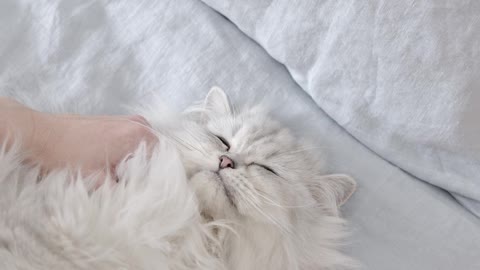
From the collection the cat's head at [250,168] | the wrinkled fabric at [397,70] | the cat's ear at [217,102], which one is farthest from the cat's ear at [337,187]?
the cat's ear at [217,102]

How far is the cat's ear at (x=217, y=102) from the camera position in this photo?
1.19 meters

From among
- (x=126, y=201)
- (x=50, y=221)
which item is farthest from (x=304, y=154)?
(x=50, y=221)

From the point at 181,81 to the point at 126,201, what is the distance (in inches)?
20.1

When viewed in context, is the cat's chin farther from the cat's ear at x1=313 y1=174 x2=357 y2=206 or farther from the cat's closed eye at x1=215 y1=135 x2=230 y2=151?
the cat's ear at x1=313 y1=174 x2=357 y2=206

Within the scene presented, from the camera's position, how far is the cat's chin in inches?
38.2

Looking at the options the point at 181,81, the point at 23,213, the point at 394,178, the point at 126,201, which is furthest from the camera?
the point at 181,81

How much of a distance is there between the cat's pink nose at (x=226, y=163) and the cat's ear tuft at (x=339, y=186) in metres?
0.25

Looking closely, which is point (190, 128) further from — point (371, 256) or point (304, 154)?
point (371, 256)

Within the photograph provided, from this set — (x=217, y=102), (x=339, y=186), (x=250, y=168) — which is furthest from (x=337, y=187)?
(x=217, y=102)

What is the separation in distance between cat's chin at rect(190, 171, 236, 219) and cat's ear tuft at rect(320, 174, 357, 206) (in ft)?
0.90

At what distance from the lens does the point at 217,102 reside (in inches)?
47.3

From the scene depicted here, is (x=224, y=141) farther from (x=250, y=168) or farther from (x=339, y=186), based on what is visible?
(x=339, y=186)

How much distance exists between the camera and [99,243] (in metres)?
0.85

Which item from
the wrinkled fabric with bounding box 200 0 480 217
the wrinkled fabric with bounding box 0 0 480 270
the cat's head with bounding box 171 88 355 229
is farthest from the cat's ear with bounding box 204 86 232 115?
the wrinkled fabric with bounding box 200 0 480 217
